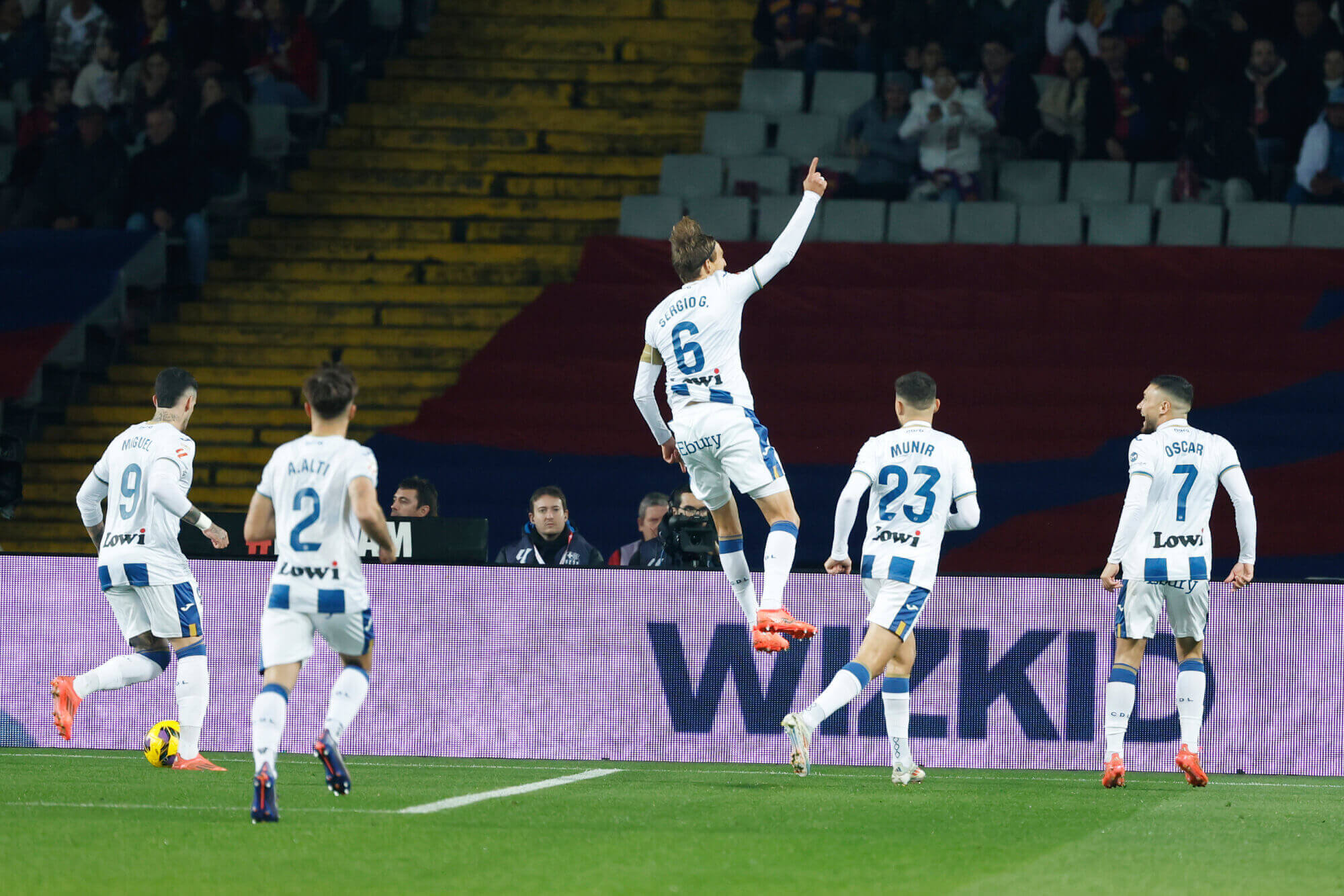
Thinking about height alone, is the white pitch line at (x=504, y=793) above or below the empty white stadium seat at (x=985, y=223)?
below

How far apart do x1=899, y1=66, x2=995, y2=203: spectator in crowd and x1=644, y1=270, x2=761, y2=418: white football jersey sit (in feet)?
29.1

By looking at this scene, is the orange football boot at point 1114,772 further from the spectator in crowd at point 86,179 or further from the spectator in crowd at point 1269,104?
the spectator in crowd at point 86,179

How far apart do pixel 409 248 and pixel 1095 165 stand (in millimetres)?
7038

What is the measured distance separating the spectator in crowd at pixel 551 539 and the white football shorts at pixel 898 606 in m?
3.38

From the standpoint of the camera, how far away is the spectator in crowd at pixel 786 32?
1922cm

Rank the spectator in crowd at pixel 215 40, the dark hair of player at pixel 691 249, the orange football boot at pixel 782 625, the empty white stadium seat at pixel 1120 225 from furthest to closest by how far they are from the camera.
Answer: the spectator in crowd at pixel 215 40
the empty white stadium seat at pixel 1120 225
the dark hair of player at pixel 691 249
the orange football boot at pixel 782 625

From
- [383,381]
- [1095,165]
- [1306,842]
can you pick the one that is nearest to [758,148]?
[1095,165]

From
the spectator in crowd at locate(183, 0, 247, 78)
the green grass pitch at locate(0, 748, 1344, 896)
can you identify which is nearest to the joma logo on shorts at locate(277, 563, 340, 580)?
the green grass pitch at locate(0, 748, 1344, 896)

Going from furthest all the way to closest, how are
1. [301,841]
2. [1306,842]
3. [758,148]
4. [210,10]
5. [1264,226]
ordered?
[210,10] → [758,148] → [1264,226] → [1306,842] → [301,841]

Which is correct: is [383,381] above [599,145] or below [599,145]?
below

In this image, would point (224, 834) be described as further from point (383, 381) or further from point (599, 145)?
point (599, 145)

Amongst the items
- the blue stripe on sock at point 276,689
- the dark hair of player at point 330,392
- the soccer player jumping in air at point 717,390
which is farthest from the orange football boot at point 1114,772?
the dark hair of player at point 330,392

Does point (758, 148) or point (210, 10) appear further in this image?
point (210, 10)

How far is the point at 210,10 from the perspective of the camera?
2005cm
